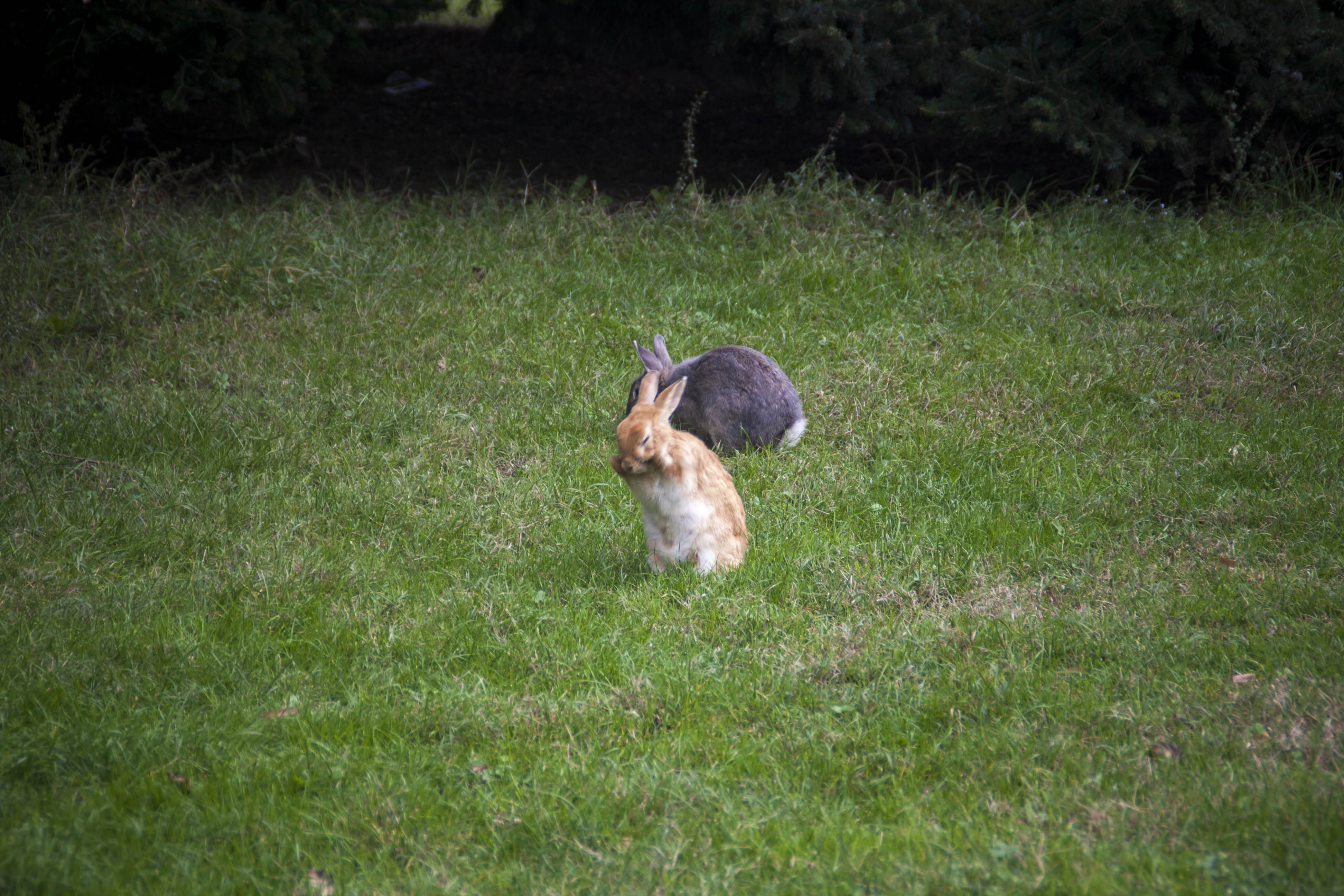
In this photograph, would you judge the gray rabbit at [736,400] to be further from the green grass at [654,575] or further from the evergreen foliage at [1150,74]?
the evergreen foliage at [1150,74]

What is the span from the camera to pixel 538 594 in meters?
3.76

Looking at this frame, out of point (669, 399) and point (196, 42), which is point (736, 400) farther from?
point (196, 42)

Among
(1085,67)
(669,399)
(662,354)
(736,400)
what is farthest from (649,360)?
(1085,67)

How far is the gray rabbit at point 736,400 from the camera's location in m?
5.32

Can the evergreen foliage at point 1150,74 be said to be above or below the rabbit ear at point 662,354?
above

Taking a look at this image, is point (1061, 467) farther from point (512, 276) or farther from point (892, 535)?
point (512, 276)

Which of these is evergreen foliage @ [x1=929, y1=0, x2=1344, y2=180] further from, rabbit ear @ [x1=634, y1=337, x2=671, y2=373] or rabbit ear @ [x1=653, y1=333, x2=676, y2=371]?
rabbit ear @ [x1=634, y1=337, x2=671, y2=373]

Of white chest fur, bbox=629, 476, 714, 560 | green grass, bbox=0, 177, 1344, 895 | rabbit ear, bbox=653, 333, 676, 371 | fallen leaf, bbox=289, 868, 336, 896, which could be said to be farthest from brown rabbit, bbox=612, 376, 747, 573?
fallen leaf, bbox=289, 868, 336, 896

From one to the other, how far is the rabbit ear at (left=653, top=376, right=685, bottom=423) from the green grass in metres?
0.66

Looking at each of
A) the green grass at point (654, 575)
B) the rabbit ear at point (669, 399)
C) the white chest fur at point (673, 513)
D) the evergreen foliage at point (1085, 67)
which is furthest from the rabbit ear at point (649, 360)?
the evergreen foliage at point (1085, 67)

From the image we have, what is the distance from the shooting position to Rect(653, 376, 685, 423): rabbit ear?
3.95 meters

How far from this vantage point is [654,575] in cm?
397

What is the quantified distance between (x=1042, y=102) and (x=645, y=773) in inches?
249

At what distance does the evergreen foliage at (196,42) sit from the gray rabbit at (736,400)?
4.17 metres
